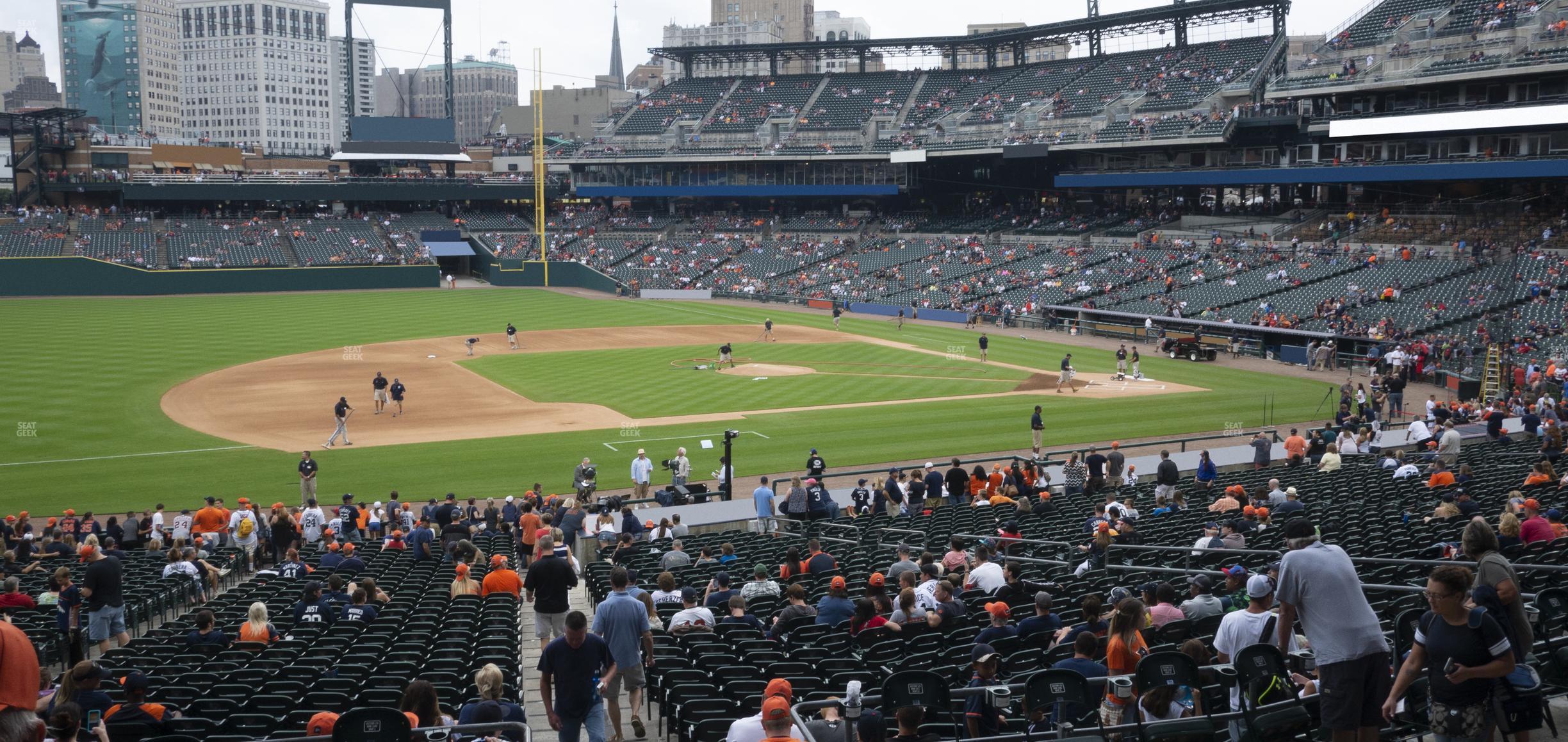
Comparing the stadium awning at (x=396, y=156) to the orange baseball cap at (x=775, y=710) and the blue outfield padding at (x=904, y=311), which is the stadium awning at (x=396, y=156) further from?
the orange baseball cap at (x=775, y=710)

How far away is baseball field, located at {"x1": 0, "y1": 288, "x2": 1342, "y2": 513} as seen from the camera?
1147 inches

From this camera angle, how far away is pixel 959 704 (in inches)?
333

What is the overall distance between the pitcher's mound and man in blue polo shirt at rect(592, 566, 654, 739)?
1329 inches

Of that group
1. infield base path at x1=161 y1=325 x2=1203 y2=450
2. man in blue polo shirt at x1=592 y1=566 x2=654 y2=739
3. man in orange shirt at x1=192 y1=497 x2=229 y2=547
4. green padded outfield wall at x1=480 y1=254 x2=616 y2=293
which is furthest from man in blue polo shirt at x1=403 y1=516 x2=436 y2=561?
green padded outfield wall at x1=480 y1=254 x2=616 y2=293

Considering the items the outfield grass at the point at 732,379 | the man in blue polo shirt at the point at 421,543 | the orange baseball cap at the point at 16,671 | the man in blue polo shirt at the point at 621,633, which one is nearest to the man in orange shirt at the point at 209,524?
the man in blue polo shirt at the point at 421,543

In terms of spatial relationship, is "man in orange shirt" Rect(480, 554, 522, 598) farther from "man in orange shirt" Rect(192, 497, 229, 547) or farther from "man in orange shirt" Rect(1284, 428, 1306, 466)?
"man in orange shirt" Rect(1284, 428, 1306, 466)

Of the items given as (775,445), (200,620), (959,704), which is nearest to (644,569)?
(200,620)

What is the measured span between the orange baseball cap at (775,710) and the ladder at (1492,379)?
Result: 122 ft

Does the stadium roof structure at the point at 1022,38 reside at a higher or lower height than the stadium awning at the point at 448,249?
higher

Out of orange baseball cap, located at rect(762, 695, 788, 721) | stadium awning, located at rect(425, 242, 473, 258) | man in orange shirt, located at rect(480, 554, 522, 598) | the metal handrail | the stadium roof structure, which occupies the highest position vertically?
the stadium roof structure

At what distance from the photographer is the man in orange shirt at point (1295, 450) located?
80.6ft

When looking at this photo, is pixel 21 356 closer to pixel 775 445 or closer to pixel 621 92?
pixel 775 445

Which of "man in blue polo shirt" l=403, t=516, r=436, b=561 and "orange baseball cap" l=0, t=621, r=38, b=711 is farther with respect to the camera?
"man in blue polo shirt" l=403, t=516, r=436, b=561

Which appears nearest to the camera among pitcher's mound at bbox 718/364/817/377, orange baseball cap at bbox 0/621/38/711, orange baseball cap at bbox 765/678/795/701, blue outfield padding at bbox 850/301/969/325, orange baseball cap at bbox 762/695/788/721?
orange baseball cap at bbox 0/621/38/711
